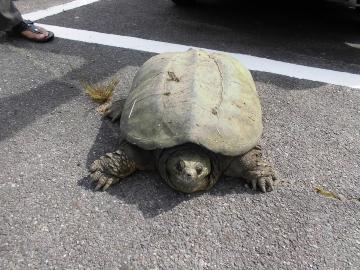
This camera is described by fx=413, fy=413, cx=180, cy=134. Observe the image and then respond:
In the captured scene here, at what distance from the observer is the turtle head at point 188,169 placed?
200 centimetres

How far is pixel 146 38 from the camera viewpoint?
12.8 ft

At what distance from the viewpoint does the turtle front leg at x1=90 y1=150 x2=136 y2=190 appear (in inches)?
85.6

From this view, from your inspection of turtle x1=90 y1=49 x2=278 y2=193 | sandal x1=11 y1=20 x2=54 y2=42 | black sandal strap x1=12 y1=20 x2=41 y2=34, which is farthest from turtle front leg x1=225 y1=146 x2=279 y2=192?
black sandal strap x1=12 y1=20 x2=41 y2=34

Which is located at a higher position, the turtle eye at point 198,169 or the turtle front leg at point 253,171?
the turtle eye at point 198,169

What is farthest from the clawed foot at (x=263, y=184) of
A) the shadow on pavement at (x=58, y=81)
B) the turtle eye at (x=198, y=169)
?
the shadow on pavement at (x=58, y=81)

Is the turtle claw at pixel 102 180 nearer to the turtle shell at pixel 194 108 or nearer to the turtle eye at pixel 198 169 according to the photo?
the turtle shell at pixel 194 108

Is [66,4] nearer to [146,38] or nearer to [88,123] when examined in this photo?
[146,38]

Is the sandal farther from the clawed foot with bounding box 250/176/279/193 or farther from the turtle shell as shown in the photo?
the clawed foot with bounding box 250/176/279/193

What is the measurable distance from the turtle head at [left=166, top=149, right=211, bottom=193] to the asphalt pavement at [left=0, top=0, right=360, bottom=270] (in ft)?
0.34

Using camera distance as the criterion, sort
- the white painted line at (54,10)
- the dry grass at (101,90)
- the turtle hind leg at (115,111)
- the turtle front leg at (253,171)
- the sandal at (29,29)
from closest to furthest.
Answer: the turtle front leg at (253,171)
the turtle hind leg at (115,111)
the dry grass at (101,90)
the sandal at (29,29)
the white painted line at (54,10)

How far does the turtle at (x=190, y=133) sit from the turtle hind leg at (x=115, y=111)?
0.90 feet

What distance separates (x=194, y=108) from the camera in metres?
2.06

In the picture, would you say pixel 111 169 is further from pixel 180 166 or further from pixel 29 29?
pixel 29 29

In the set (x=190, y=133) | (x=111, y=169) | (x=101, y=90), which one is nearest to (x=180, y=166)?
(x=190, y=133)
